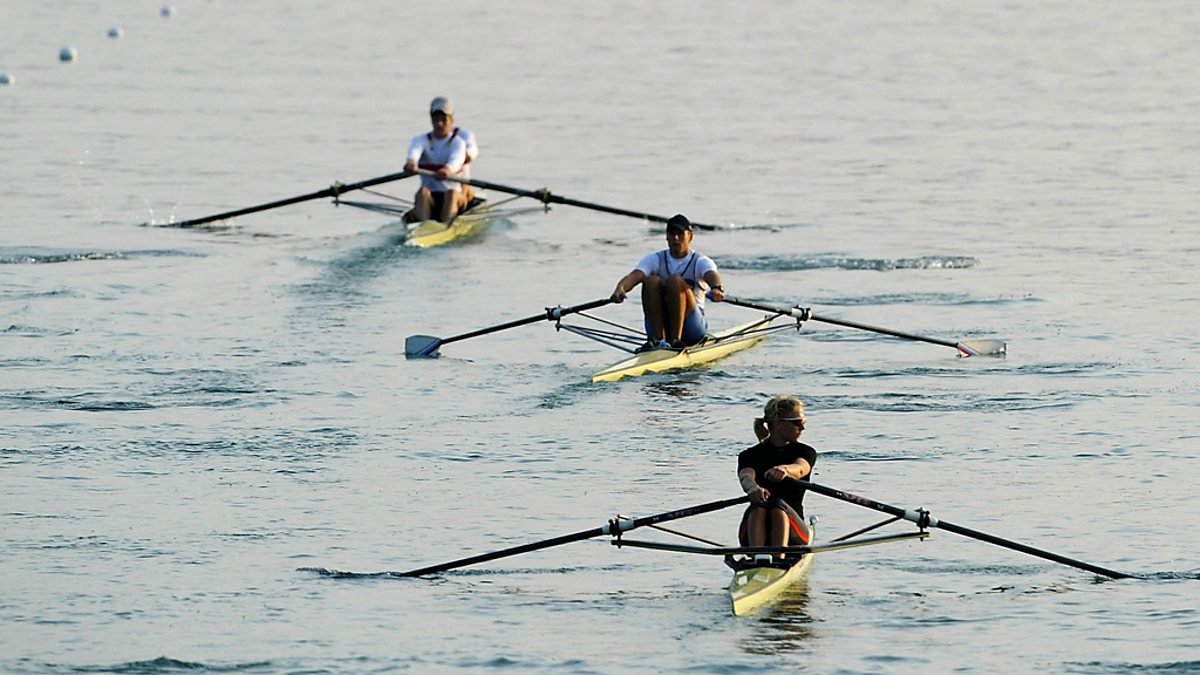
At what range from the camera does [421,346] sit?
62.8ft

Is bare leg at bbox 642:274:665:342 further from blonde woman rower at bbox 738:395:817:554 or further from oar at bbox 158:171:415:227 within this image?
blonde woman rower at bbox 738:395:817:554

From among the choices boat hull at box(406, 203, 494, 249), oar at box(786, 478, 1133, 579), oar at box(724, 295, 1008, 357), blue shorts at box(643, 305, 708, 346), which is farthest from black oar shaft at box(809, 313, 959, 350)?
boat hull at box(406, 203, 494, 249)

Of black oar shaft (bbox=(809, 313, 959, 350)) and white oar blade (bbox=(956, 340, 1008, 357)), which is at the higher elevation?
black oar shaft (bbox=(809, 313, 959, 350))

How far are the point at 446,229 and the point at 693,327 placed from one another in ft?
25.1

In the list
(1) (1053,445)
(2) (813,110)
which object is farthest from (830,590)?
(2) (813,110)

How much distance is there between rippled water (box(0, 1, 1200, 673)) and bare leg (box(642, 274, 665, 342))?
29.4 inches

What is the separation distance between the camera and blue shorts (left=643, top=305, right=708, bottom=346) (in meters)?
18.4

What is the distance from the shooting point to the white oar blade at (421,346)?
19.2m

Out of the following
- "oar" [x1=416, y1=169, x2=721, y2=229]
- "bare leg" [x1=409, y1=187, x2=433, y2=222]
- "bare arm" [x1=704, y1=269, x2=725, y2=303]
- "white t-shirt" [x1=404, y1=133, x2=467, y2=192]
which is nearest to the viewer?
"bare arm" [x1=704, y1=269, x2=725, y2=303]

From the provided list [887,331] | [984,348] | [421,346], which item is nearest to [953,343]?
[984,348]

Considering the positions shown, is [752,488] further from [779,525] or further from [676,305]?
[676,305]

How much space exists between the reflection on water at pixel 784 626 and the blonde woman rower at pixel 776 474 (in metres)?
0.32

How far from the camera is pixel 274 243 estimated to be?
26156mm

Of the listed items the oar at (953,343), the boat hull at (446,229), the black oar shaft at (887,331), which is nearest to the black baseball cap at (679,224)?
the oar at (953,343)
